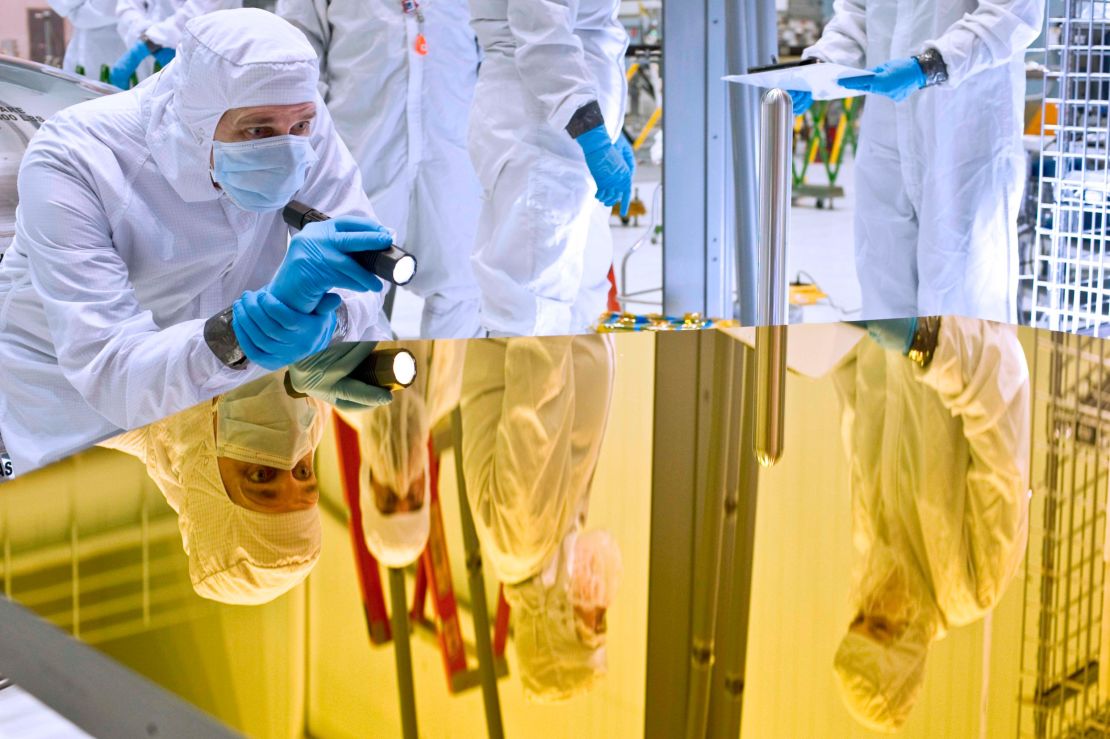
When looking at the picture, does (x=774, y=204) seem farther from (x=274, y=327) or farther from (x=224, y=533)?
(x=224, y=533)

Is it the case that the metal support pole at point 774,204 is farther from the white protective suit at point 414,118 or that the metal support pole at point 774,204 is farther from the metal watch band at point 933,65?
the white protective suit at point 414,118

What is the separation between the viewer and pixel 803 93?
2.80 meters

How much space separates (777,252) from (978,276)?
129cm

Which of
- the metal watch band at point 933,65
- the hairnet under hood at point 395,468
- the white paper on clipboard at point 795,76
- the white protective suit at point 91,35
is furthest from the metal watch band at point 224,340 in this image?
the white protective suit at point 91,35

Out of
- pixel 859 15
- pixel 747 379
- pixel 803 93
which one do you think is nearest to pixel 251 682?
pixel 747 379

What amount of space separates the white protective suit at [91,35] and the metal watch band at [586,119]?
9.76 ft

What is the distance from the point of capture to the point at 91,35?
5152 millimetres

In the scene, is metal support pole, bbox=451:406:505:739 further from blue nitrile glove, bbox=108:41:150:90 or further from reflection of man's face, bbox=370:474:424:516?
blue nitrile glove, bbox=108:41:150:90

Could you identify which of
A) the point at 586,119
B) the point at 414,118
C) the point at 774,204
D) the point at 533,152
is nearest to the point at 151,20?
the point at 414,118

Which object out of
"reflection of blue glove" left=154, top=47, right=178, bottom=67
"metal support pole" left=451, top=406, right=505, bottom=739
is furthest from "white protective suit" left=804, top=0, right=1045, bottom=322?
"reflection of blue glove" left=154, top=47, right=178, bottom=67

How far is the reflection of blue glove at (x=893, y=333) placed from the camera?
130cm

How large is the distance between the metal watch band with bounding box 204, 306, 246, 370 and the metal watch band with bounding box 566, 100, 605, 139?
1299 mm

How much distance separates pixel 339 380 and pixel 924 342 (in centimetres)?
62

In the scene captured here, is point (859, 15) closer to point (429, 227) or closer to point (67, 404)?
point (429, 227)
